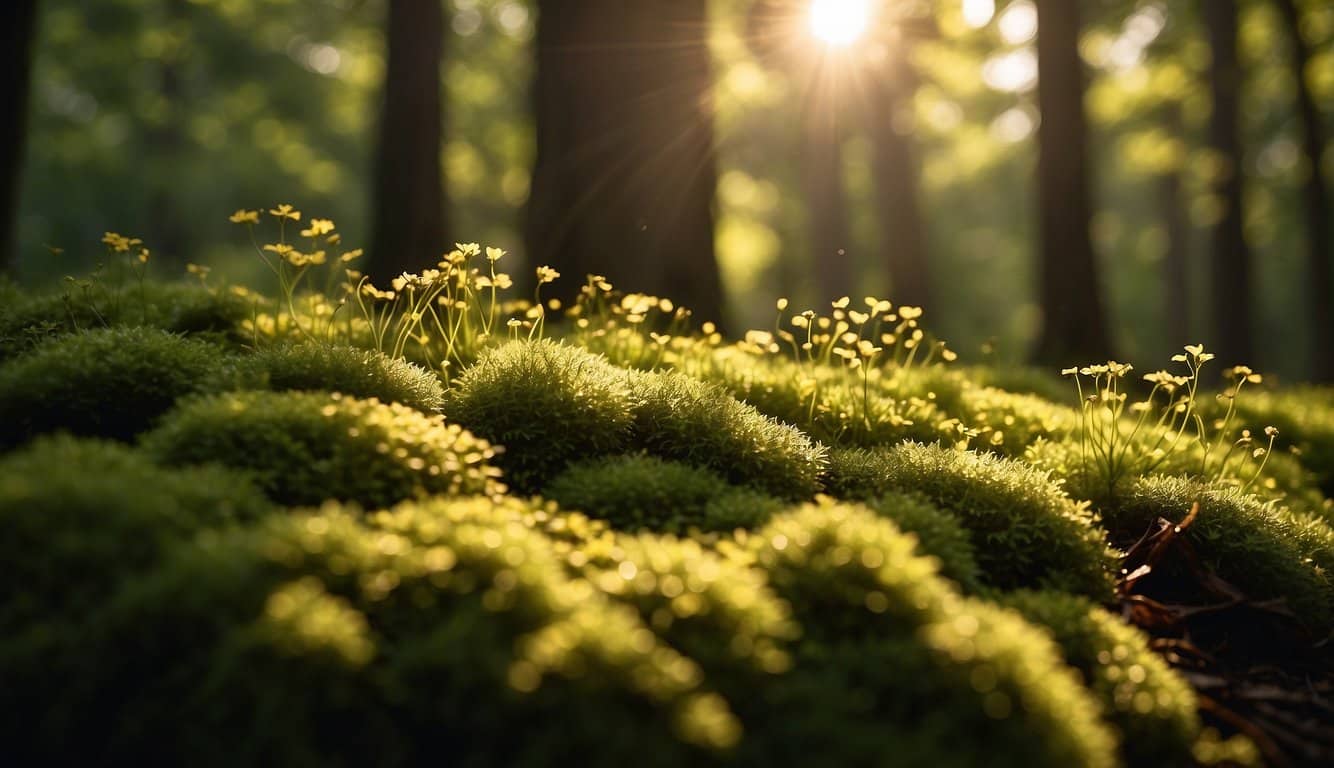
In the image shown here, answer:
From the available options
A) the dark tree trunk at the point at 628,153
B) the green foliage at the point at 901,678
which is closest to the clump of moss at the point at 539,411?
the green foliage at the point at 901,678

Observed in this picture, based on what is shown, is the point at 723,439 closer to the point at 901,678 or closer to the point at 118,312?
the point at 901,678

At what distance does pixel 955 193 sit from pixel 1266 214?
14323 mm

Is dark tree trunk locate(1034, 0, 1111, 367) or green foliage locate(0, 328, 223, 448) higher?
dark tree trunk locate(1034, 0, 1111, 367)

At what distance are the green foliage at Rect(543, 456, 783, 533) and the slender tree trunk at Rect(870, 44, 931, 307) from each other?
1137cm

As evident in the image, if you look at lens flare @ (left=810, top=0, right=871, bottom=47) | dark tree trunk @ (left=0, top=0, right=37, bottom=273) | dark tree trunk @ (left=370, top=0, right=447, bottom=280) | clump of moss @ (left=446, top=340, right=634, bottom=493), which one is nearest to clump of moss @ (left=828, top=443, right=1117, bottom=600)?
clump of moss @ (left=446, top=340, right=634, bottom=493)

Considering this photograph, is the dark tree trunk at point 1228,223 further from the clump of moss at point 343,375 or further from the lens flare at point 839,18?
the clump of moss at point 343,375

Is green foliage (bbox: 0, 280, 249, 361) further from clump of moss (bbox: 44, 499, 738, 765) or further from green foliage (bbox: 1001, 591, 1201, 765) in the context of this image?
green foliage (bbox: 1001, 591, 1201, 765)

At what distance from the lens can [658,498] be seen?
3.87 m

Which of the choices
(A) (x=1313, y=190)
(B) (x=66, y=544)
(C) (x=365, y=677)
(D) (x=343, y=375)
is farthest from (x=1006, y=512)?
(A) (x=1313, y=190)

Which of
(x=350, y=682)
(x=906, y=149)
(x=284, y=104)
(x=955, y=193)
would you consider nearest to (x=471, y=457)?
(x=350, y=682)

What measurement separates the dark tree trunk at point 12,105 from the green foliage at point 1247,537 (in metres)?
9.11

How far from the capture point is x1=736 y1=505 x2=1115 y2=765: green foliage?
2.57 meters

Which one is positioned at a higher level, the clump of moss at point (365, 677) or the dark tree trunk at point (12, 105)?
the dark tree trunk at point (12, 105)

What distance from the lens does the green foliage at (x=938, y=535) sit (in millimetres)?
3609
